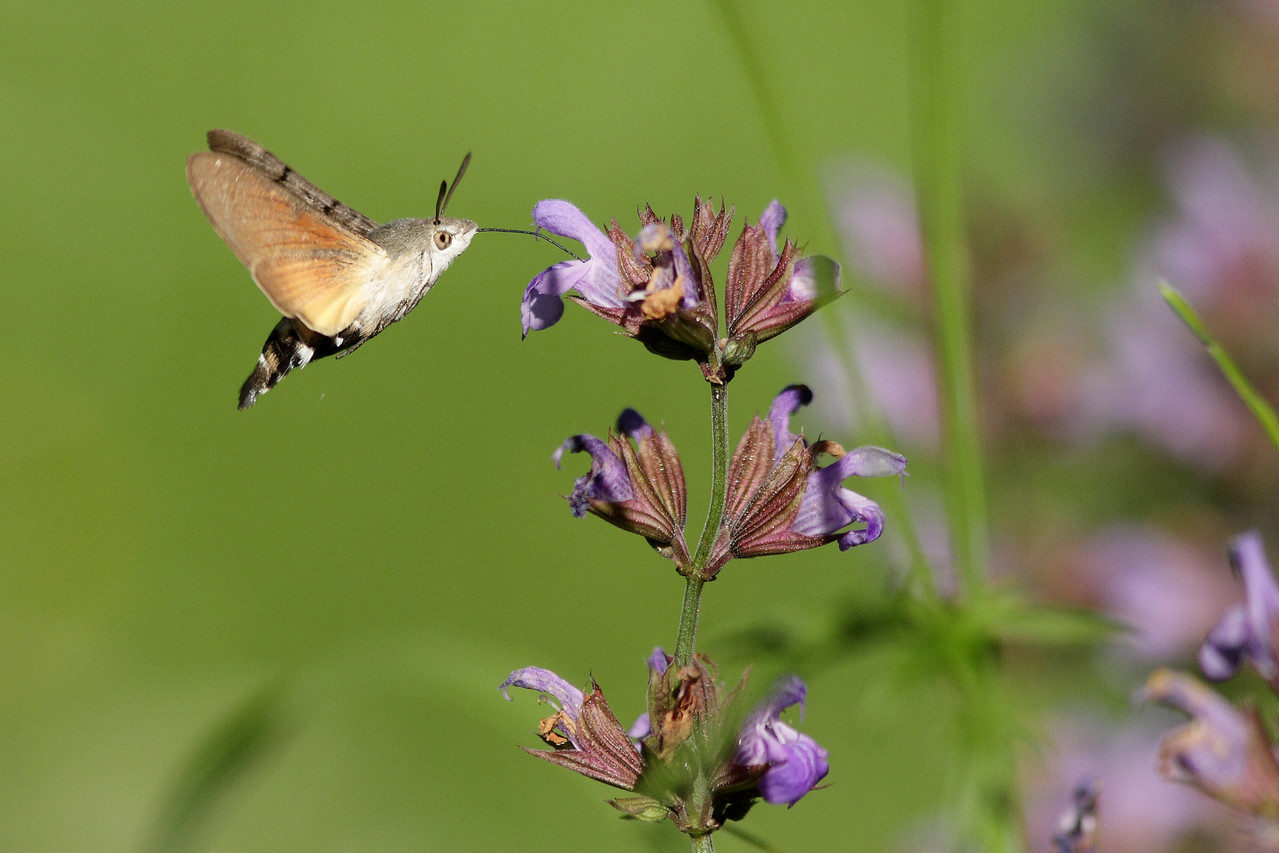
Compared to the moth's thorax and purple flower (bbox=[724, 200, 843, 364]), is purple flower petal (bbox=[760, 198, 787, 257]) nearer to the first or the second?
purple flower (bbox=[724, 200, 843, 364])

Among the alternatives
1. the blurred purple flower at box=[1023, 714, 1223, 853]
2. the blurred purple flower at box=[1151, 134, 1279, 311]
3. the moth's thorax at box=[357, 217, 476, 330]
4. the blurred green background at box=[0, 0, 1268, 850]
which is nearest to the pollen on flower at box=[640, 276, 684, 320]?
the moth's thorax at box=[357, 217, 476, 330]

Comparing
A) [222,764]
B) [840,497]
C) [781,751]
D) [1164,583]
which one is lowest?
[222,764]

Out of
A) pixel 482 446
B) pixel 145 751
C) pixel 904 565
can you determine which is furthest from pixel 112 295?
pixel 904 565

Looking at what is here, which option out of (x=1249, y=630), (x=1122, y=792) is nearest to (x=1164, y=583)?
(x=1122, y=792)

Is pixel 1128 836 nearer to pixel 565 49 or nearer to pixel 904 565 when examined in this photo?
pixel 904 565

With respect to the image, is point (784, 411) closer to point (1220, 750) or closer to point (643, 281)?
point (643, 281)

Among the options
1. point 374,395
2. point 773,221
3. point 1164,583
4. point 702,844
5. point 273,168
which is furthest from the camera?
point 374,395

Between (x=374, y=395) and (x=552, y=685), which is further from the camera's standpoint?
(x=374, y=395)
